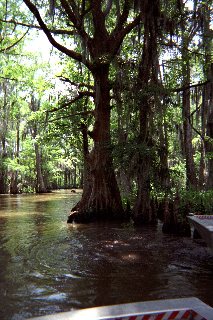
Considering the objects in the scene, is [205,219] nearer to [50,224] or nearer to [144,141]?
[144,141]

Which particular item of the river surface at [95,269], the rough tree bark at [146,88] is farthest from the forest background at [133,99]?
the river surface at [95,269]

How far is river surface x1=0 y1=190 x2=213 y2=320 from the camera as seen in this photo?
14.6 feet

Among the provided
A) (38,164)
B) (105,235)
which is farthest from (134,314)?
(38,164)

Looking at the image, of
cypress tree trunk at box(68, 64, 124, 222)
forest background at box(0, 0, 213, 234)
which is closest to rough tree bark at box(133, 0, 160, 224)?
forest background at box(0, 0, 213, 234)

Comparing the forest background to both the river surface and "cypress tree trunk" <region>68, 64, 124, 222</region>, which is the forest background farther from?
the river surface

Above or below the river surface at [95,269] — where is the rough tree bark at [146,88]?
above

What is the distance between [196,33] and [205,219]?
21.6ft

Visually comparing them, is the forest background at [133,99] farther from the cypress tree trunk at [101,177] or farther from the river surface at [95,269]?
the river surface at [95,269]

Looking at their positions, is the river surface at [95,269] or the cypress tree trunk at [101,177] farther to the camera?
the cypress tree trunk at [101,177]

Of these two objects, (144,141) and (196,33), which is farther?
(196,33)

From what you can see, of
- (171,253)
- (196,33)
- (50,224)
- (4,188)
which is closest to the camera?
(171,253)

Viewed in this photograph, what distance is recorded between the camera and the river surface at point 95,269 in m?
4.46

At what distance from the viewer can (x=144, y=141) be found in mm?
9281

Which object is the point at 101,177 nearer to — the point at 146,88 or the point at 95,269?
the point at 146,88
